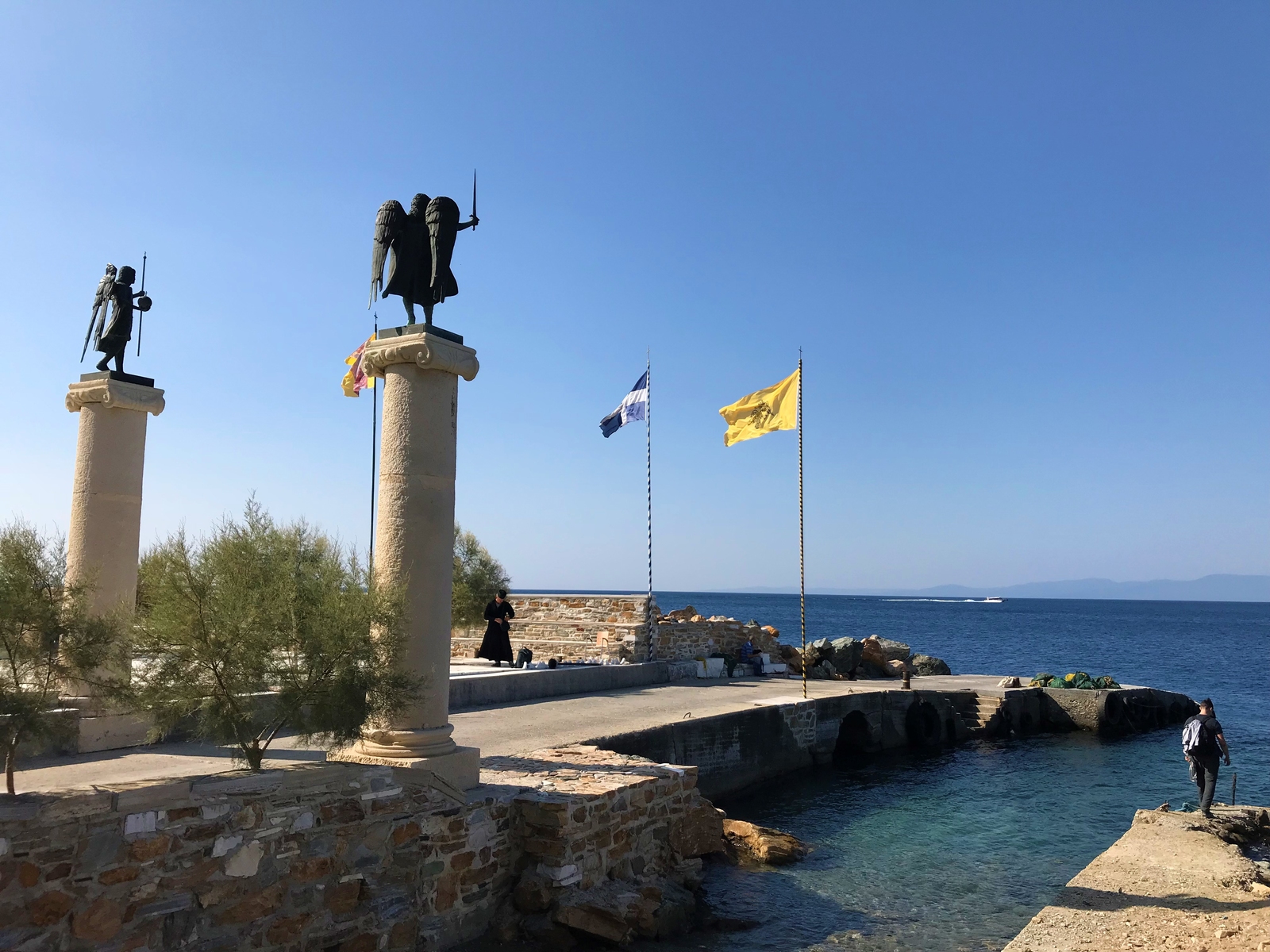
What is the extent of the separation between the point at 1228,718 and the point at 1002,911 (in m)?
25.8

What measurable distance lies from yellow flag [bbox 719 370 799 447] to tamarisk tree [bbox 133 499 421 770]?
13592 mm

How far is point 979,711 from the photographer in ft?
79.4

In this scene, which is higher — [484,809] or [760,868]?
[484,809]

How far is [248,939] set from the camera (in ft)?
20.3

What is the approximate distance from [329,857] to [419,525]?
2.59 meters

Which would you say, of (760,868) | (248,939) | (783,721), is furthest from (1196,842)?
(248,939)

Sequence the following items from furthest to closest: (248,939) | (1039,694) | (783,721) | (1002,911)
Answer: (1039,694) → (783,721) → (1002,911) → (248,939)

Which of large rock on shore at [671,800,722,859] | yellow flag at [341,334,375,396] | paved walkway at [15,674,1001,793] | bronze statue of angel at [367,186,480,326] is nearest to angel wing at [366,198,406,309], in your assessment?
bronze statue of angel at [367,186,480,326]

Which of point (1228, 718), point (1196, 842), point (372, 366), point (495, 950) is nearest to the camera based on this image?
point (495, 950)

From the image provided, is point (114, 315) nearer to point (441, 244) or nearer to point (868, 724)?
point (441, 244)

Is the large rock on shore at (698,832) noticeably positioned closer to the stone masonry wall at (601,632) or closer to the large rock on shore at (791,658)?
the stone masonry wall at (601,632)

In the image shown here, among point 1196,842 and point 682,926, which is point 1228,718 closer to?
point 1196,842

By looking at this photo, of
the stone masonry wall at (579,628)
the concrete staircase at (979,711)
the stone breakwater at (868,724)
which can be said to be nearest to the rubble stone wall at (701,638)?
the stone masonry wall at (579,628)

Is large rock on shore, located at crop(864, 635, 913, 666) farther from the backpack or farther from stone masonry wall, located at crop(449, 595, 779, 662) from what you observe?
the backpack
